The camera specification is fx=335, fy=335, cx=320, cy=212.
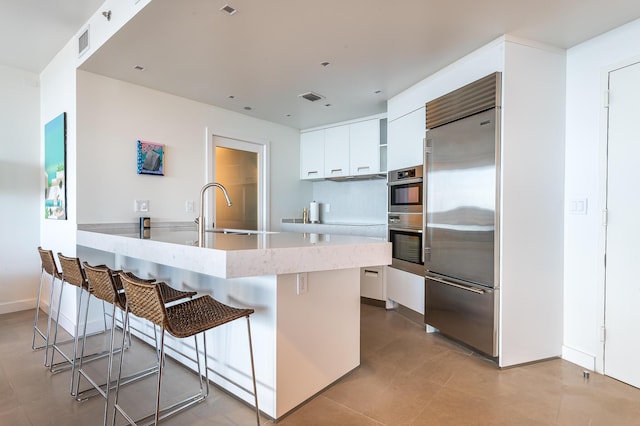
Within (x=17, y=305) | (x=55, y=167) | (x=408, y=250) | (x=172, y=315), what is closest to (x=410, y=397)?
(x=172, y=315)

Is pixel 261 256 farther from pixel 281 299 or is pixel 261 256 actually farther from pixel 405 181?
pixel 405 181

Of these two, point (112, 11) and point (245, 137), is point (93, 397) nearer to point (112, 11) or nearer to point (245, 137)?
point (112, 11)

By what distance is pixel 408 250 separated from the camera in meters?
3.38

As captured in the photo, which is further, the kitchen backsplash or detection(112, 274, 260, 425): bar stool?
the kitchen backsplash

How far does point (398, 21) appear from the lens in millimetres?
2182

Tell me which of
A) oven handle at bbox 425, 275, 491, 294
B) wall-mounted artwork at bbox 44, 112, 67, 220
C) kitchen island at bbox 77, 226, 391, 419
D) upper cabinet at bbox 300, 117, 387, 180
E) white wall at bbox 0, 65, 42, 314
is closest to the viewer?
kitchen island at bbox 77, 226, 391, 419

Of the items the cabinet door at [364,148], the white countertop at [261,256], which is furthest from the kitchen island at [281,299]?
the cabinet door at [364,148]

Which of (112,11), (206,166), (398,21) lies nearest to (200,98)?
(206,166)

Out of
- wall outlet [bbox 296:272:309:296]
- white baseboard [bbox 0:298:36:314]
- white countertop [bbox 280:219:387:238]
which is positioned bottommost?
white baseboard [bbox 0:298:36:314]

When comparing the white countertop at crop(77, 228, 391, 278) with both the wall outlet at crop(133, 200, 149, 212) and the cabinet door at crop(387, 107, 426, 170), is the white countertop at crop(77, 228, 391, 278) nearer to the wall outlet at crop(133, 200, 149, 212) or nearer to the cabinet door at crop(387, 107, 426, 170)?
the wall outlet at crop(133, 200, 149, 212)

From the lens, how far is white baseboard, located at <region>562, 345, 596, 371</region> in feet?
7.89

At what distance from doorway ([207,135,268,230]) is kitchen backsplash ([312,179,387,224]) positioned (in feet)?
3.32

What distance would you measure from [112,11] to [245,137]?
6.99 feet

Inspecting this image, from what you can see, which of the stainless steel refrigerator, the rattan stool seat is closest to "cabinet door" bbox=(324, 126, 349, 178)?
the stainless steel refrigerator
